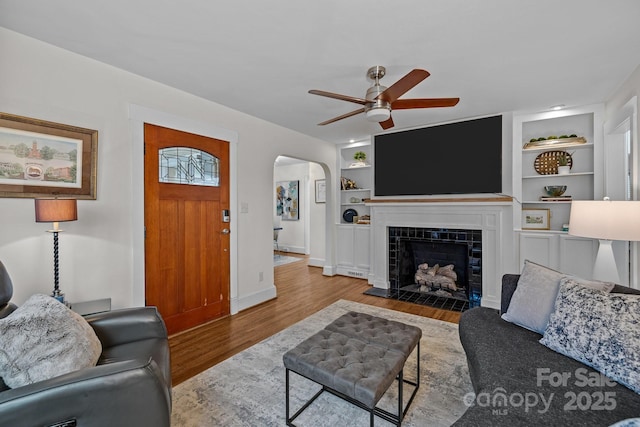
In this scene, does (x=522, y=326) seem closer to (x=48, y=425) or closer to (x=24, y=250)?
(x=48, y=425)

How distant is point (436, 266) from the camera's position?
4.24 metres

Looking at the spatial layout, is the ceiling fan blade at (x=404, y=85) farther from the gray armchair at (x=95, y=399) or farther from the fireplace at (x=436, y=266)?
the fireplace at (x=436, y=266)

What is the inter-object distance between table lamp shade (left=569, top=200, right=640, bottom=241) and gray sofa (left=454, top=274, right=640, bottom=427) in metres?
0.54

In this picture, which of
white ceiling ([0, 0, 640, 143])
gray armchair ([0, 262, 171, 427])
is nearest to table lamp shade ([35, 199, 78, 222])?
gray armchair ([0, 262, 171, 427])

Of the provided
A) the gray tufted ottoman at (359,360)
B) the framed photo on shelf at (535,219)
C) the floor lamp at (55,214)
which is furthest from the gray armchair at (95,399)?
the framed photo on shelf at (535,219)

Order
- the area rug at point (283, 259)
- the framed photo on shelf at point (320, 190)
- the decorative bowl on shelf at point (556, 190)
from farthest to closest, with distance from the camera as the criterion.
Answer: the framed photo on shelf at point (320, 190), the area rug at point (283, 259), the decorative bowl on shelf at point (556, 190)

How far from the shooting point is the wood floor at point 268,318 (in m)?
2.45

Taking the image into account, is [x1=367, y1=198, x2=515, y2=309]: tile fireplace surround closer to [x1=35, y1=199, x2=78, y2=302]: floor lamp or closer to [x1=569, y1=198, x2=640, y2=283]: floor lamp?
[x1=569, y1=198, x2=640, y2=283]: floor lamp

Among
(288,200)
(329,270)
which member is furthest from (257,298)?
(288,200)

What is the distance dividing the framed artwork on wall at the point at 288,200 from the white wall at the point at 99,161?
4392mm

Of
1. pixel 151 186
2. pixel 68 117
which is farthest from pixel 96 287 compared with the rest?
pixel 68 117

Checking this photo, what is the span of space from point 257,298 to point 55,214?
7.90 ft

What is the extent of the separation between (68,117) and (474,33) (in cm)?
306

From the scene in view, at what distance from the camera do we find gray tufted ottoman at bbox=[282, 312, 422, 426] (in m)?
1.40
